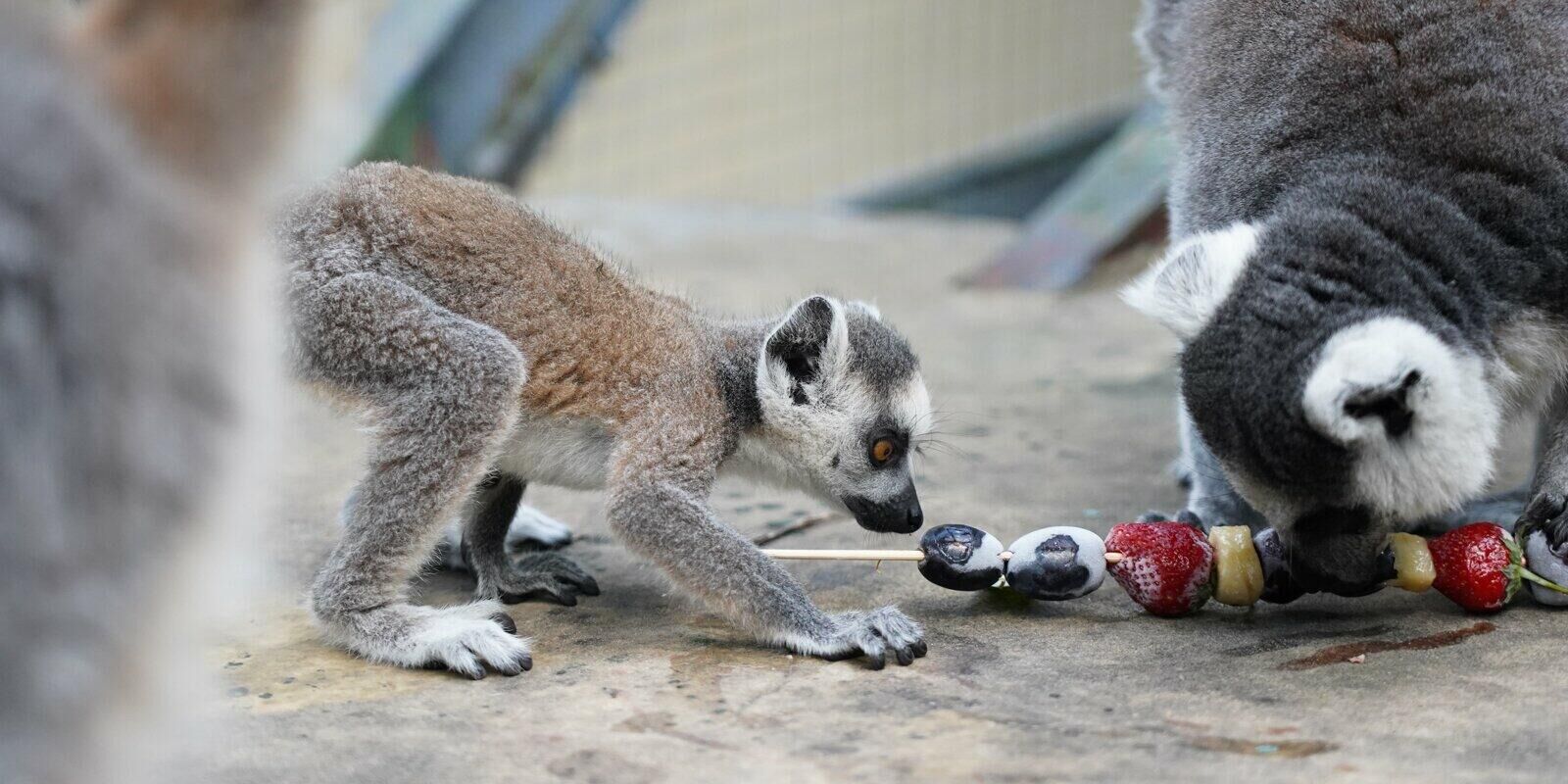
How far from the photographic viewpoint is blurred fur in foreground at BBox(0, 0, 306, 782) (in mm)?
1900

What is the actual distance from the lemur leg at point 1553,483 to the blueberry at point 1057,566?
1126 millimetres

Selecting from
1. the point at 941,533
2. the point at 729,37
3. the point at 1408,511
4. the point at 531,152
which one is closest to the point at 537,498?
the point at 941,533

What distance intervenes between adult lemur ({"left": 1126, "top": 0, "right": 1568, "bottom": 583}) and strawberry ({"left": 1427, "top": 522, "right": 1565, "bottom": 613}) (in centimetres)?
14

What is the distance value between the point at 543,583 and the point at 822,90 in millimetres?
8895

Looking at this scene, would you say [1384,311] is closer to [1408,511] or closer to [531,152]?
[1408,511]

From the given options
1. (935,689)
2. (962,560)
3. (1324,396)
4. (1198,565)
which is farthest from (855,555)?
(1324,396)

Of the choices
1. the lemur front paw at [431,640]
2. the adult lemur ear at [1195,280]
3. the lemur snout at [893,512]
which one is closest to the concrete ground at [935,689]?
the lemur front paw at [431,640]

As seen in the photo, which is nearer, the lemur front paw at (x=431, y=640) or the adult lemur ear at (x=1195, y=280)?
the lemur front paw at (x=431, y=640)

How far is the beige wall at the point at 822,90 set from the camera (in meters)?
11.7

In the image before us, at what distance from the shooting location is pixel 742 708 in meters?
3.11

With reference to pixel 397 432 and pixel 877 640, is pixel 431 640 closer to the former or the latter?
pixel 397 432

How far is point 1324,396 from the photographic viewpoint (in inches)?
125

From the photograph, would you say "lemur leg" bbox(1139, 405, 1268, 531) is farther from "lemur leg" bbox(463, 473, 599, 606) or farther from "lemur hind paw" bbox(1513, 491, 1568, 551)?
"lemur leg" bbox(463, 473, 599, 606)

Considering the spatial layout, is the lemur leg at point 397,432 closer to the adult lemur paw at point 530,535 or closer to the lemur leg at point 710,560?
the lemur leg at point 710,560
